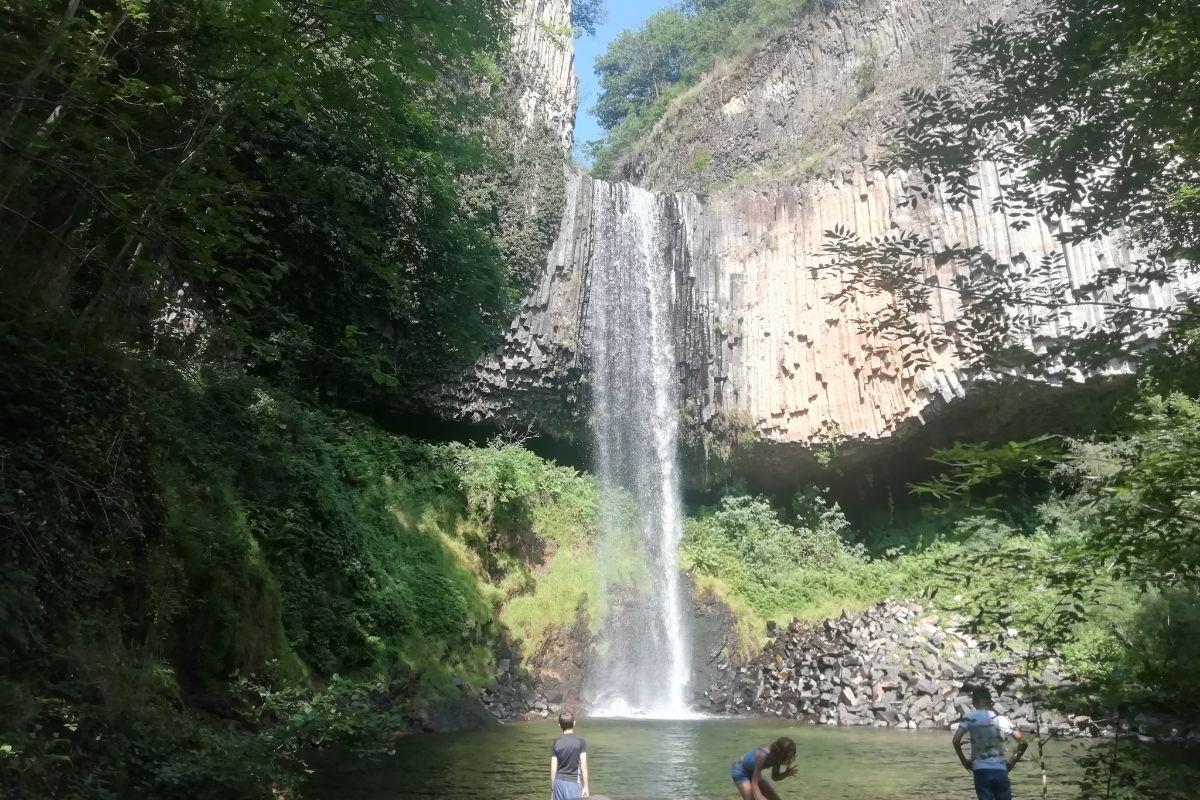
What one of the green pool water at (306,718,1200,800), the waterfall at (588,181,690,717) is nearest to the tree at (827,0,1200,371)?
the green pool water at (306,718,1200,800)

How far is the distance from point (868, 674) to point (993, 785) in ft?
30.9

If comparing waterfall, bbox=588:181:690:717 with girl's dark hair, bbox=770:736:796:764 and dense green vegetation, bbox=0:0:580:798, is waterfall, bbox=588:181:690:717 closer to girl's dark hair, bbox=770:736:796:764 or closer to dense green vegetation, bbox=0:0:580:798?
dense green vegetation, bbox=0:0:580:798

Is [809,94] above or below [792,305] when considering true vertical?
above

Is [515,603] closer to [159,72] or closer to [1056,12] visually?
[159,72]

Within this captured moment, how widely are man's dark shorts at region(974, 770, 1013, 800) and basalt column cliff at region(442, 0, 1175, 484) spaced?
13005 mm

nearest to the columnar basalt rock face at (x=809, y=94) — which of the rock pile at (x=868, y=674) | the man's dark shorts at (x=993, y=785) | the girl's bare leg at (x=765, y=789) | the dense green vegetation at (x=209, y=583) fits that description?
the rock pile at (x=868, y=674)

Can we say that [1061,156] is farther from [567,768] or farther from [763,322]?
[763,322]

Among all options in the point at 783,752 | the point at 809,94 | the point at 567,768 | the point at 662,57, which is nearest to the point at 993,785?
the point at 783,752

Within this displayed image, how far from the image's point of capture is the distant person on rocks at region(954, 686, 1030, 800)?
17.2ft

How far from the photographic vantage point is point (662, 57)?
3975cm

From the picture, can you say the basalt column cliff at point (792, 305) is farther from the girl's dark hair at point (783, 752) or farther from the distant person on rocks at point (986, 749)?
the girl's dark hair at point (783, 752)

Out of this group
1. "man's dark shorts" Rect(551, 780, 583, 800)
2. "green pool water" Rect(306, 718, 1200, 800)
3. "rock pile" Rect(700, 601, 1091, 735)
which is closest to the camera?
"man's dark shorts" Rect(551, 780, 583, 800)

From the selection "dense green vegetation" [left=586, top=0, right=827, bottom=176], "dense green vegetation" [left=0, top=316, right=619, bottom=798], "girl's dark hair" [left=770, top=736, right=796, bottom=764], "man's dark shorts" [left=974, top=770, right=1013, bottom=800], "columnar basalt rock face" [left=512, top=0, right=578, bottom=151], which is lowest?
"man's dark shorts" [left=974, top=770, right=1013, bottom=800]

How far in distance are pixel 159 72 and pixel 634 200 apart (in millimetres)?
16553
